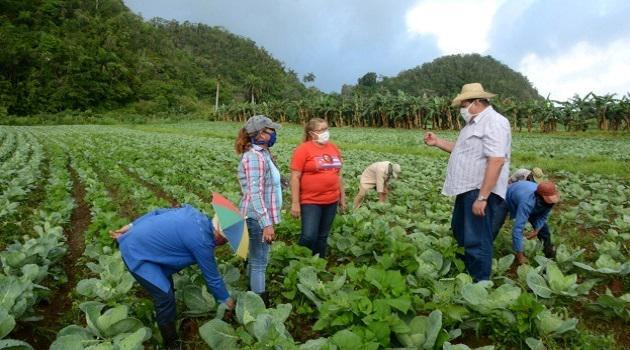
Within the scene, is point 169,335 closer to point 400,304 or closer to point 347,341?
point 347,341

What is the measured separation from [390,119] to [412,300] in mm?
34765

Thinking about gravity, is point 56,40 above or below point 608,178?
above

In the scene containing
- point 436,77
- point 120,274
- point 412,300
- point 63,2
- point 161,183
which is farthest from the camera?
point 436,77

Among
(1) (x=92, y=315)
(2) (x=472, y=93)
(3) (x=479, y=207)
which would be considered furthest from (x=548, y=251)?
(1) (x=92, y=315)

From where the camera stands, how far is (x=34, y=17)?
60.3 meters

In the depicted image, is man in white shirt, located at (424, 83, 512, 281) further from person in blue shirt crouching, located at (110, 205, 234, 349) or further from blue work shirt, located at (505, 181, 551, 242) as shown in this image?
person in blue shirt crouching, located at (110, 205, 234, 349)

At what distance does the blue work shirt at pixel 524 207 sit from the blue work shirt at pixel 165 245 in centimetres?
295

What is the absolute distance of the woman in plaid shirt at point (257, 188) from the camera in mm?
3441

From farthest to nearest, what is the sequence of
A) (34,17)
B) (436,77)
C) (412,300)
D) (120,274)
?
(436,77), (34,17), (120,274), (412,300)

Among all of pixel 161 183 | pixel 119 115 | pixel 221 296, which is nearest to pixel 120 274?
pixel 221 296

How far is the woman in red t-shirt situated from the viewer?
4172mm

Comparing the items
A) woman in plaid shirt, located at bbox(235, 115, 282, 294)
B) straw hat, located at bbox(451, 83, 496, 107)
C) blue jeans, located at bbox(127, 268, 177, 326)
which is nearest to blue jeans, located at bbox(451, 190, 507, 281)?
straw hat, located at bbox(451, 83, 496, 107)

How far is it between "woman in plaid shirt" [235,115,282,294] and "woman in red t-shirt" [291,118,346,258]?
612 millimetres

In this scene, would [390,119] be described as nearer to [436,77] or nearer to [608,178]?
[608,178]
